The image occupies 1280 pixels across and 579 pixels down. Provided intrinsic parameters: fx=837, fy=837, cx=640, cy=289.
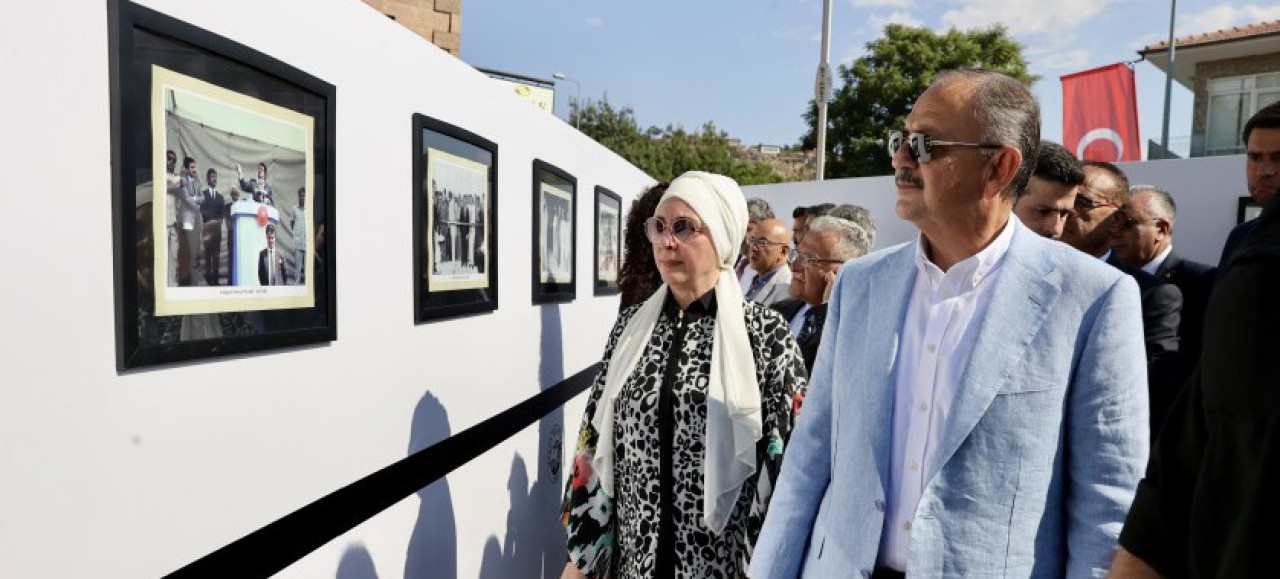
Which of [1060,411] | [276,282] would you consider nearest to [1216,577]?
[1060,411]

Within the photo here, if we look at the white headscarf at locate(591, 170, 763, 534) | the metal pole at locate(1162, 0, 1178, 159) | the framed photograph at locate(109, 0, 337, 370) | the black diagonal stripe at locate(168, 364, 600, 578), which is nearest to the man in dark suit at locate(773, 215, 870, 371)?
the white headscarf at locate(591, 170, 763, 534)

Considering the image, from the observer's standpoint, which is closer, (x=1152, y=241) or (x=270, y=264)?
(x=270, y=264)

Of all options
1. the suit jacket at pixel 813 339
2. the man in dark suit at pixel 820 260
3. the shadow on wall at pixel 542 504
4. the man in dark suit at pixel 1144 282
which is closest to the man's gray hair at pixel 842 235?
the man in dark suit at pixel 820 260

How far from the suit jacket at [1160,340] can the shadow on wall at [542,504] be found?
8.97 ft

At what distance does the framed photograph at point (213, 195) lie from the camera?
5.65 feet

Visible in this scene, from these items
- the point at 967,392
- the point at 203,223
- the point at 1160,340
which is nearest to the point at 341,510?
the point at 203,223

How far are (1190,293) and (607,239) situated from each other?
3690mm

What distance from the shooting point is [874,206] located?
434 inches

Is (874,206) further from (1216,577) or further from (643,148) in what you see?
(643,148)

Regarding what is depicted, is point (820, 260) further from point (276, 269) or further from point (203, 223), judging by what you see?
point (203, 223)

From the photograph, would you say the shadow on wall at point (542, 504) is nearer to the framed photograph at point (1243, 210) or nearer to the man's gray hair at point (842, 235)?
the man's gray hair at point (842, 235)

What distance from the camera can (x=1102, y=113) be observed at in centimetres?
1344

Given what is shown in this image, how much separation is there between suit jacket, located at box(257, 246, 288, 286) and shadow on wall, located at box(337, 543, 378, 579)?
2.89ft

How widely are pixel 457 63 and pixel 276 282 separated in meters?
1.47
